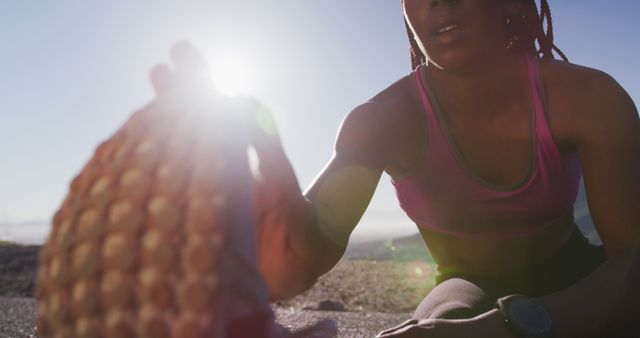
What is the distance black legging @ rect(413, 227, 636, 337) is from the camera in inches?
60.8

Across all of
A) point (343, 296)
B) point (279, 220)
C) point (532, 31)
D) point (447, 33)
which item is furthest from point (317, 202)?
point (343, 296)

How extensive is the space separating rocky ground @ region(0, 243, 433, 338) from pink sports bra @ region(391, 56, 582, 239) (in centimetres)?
94

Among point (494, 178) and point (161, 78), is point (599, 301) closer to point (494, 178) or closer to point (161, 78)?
point (494, 178)

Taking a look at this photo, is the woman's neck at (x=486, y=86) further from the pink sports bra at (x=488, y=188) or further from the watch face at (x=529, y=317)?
the watch face at (x=529, y=317)

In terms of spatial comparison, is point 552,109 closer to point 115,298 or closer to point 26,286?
point 115,298

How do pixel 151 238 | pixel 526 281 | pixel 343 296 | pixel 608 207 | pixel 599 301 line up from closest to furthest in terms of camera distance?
pixel 151 238 < pixel 599 301 < pixel 608 207 < pixel 526 281 < pixel 343 296

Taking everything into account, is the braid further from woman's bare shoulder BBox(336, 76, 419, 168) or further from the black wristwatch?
the black wristwatch

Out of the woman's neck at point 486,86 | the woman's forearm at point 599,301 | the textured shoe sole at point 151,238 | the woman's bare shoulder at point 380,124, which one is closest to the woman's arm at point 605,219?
the woman's forearm at point 599,301

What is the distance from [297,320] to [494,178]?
1.94m

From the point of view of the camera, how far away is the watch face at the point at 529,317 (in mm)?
1187

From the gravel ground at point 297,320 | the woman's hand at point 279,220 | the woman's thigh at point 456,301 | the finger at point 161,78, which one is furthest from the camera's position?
the gravel ground at point 297,320

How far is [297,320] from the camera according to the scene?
327cm

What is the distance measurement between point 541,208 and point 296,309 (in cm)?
274

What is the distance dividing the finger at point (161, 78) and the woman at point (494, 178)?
0.44 meters
